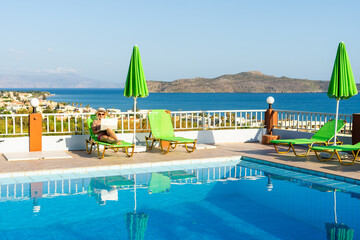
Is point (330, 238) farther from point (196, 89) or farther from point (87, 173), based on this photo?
point (196, 89)

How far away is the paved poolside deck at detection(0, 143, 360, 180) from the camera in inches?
286

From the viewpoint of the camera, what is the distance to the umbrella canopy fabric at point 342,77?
26.9 feet

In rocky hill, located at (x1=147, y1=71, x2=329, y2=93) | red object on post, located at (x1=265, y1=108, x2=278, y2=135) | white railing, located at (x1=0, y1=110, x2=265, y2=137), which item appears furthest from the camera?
rocky hill, located at (x1=147, y1=71, x2=329, y2=93)

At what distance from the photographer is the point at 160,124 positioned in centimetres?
977

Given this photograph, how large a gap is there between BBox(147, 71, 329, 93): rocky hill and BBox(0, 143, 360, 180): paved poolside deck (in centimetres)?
8829

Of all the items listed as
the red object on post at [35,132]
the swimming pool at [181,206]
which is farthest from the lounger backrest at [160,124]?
the red object on post at [35,132]

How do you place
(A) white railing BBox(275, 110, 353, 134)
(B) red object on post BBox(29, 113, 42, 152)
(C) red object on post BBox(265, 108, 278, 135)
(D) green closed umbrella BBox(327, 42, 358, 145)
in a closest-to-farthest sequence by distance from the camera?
(D) green closed umbrella BBox(327, 42, 358, 145), (B) red object on post BBox(29, 113, 42, 152), (A) white railing BBox(275, 110, 353, 134), (C) red object on post BBox(265, 108, 278, 135)

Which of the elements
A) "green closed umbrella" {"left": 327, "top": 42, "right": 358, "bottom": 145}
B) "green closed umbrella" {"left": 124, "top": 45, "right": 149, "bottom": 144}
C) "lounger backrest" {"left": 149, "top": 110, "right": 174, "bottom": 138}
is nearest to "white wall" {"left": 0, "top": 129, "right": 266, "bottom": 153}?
"lounger backrest" {"left": 149, "top": 110, "right": 174, "bottom": 138}

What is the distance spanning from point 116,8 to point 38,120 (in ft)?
83.2

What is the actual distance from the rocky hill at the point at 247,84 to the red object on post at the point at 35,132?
8933 cm

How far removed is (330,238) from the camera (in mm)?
Result: 4602

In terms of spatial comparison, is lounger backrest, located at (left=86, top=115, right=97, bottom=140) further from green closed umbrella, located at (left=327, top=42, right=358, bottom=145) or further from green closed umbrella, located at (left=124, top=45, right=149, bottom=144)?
green closed umbrella, located at (left=327, top=42, right=358, bottom=145)

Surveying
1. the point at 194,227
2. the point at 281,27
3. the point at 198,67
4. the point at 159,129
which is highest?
the point at 281,27

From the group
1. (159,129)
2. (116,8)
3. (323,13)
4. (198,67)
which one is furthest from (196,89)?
(159,129)
